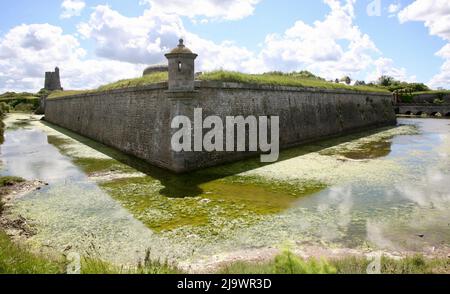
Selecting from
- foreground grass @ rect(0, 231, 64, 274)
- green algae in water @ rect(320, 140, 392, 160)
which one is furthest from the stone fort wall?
foreground grass @ rect(0, 231, 64, 274)

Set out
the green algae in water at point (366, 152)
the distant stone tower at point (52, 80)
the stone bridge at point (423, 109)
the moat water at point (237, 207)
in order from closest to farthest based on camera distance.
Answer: the moat water at point (237, 207), the green algae in water at point (366, 152), the stone bridge at point (423, 109), the distant stone tower at point (52, 80)

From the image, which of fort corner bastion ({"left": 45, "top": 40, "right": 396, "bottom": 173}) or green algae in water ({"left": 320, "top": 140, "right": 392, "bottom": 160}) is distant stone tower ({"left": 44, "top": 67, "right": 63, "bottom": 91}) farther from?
green algae in water ({"left": 320, "top": 140, "right": 392, "bottom": 160})

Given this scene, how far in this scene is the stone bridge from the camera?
43.1 m

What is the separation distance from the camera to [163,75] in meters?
14.5

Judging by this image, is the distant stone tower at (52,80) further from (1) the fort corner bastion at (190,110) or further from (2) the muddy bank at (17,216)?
(2) the muddy bank at (17,216)

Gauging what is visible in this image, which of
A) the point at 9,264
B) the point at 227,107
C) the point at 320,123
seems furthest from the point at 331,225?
the point at 320,123

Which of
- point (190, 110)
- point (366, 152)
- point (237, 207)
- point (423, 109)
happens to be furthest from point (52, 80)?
point (237, 207)

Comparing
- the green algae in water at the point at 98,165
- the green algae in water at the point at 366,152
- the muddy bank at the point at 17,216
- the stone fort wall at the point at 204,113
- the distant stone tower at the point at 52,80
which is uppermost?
the distant stone tower at the point at 52,80

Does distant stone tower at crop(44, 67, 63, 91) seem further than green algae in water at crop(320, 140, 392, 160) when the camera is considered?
Yes

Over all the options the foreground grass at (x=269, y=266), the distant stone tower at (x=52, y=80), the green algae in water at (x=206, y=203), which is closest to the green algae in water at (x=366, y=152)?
the green algae in water at (x=206, y=203)

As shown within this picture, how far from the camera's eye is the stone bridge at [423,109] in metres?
43.1

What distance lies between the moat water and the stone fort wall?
832 millimetres
